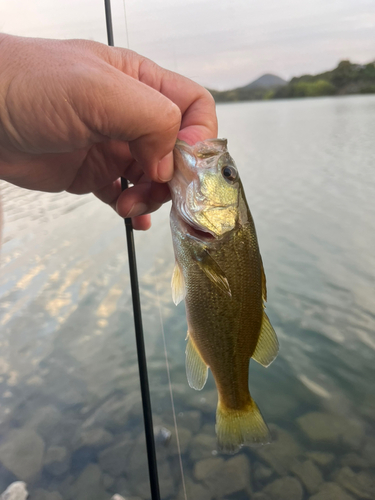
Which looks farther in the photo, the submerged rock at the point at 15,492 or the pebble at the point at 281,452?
the pebble at the point at 281,452

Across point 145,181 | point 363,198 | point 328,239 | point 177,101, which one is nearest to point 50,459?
point 145,181

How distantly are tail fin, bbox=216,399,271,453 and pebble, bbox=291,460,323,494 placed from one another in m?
1.04

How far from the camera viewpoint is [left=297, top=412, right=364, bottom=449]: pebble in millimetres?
2215

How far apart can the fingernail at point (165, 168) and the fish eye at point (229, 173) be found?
0.24 m

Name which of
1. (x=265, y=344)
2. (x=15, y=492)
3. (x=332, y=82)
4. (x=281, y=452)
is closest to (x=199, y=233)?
(x=265, y=344)

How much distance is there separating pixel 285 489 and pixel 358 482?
0.43 m

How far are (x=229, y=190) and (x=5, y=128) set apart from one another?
79cm

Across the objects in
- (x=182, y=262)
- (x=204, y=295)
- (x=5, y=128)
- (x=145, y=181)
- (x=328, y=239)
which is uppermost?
(x=5, y=128)

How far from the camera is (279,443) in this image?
7.27 ft

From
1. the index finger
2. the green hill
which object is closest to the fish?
the index finger

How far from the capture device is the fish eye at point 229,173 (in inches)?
53.5

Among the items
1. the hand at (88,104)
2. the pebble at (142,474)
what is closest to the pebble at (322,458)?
the pebble at (142,474)

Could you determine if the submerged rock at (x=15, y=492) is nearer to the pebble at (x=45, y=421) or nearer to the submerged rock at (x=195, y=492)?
the pebble at (x=45, y=421)

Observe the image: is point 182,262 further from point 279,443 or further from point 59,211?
point 59,211
